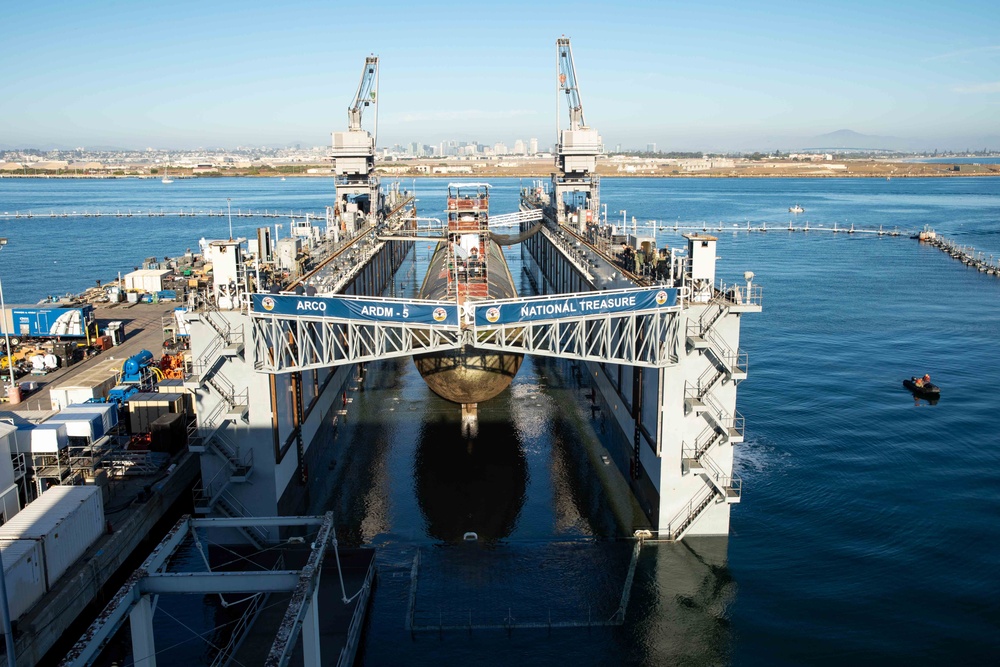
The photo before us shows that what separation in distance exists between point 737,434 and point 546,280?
55008 mm

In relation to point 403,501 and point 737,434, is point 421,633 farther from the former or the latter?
point 737,434

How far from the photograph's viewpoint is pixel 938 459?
3775 cm

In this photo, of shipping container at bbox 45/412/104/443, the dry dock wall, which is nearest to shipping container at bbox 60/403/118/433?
shipping container at bbox 45/412/104/443

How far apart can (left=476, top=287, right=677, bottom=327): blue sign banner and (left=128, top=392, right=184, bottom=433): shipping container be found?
1701cm

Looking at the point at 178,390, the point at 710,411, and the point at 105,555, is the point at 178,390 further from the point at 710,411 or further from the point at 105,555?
the point at 710,411

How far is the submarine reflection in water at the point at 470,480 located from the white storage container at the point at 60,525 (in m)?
12.1

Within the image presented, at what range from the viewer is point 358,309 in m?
26.7

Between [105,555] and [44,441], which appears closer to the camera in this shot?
[105,555]

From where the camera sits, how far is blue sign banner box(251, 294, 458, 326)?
2648 cm

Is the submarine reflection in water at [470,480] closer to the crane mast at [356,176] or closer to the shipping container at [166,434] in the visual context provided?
the shipping container at [166,434]

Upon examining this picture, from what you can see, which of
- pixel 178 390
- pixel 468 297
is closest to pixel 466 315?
pixel 468 297

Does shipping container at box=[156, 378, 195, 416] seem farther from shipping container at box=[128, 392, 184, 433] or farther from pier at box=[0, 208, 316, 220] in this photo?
pier at box=[0, 208, 316, 220]

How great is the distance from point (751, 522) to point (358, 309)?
1802 centimetres

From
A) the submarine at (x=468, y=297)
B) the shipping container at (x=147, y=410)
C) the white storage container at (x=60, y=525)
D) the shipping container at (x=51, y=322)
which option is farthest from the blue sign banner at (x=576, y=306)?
the shipping container at (x=51, y=322)
